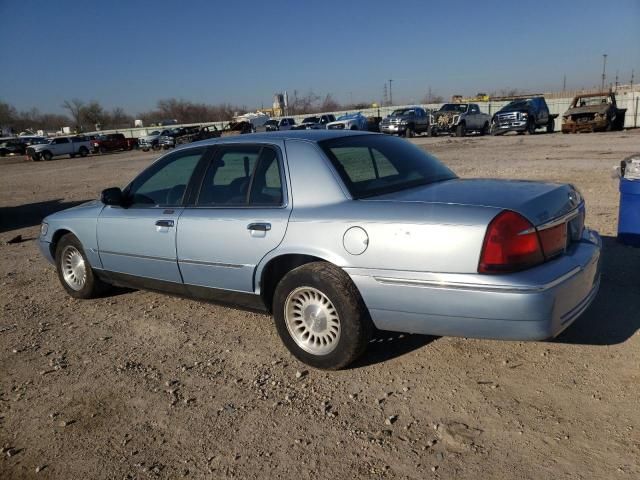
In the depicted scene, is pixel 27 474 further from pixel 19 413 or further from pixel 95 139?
pixel 95 139

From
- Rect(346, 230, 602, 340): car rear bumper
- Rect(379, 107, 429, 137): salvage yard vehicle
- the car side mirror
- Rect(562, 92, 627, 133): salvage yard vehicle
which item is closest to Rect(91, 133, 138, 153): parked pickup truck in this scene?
Rect(379, 107, 429, 137): salvage yard vehicle

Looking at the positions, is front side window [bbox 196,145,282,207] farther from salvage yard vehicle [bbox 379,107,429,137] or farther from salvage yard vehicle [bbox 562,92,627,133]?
salvage yard vehicle [bbox 379,107,429,137]

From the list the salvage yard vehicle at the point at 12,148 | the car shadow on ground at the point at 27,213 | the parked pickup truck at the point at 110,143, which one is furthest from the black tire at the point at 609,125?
the salvage yard vehicle at the point at 12,148

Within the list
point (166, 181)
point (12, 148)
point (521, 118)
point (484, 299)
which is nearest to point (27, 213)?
point (166, 181)

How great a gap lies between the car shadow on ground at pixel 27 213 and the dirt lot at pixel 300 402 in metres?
6.37

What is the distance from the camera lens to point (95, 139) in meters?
43.1

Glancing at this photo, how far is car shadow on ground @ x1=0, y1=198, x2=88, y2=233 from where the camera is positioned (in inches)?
402

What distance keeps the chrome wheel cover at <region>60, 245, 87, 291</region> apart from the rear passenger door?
1.62 meters

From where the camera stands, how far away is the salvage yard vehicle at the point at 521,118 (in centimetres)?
2802

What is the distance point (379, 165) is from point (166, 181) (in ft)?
6.15

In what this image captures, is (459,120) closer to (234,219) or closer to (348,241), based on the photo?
(234,219)

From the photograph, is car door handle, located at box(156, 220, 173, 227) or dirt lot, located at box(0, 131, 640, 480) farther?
car door handle, located at box(156, 220, 173, 227)

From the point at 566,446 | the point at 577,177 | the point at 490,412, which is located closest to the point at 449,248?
the point at 490,412

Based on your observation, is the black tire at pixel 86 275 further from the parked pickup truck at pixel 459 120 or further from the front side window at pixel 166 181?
the parked pickup truck at pixel 459 120
